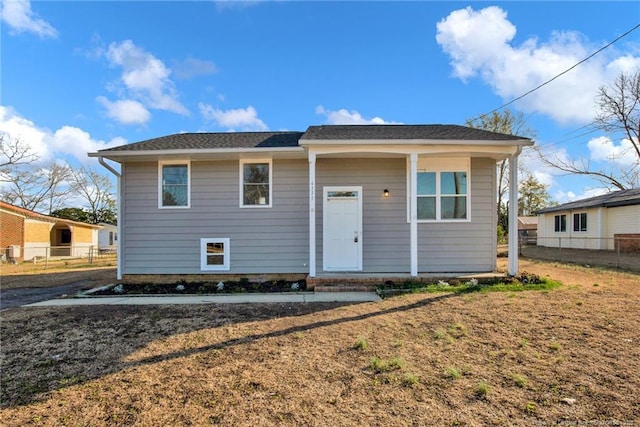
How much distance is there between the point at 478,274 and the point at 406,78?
8876 millimetres

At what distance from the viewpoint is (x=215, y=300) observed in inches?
257

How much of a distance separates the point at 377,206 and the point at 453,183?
200cm

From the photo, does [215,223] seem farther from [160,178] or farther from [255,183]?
[160,178]

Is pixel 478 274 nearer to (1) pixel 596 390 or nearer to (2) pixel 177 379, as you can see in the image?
(1) pixel 596 390

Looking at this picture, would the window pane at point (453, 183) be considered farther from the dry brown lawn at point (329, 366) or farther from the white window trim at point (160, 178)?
the white window trim at point (160, 178)

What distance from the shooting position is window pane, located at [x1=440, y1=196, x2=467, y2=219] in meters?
8.38

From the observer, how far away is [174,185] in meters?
8.65

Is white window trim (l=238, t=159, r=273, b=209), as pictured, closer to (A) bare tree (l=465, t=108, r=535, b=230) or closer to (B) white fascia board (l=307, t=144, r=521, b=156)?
(B) white fascia board (l=307, t=144, r=521, b=156)

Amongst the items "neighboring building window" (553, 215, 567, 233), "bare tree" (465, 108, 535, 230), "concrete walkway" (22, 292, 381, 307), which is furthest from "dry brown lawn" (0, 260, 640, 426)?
"neighboring building window" (553, 215, 567, 233)

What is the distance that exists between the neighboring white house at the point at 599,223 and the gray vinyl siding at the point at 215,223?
1470cm

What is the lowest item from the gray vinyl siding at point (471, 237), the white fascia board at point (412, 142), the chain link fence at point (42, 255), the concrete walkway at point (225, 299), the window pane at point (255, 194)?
the chain link fence at point (42, 255)

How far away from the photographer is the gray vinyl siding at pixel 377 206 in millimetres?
8375

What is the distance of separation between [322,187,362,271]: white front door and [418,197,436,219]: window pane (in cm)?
152

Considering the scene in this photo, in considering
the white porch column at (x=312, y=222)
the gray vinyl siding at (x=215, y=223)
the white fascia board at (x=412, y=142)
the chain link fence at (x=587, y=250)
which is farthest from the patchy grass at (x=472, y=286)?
the chain link fence at (x=587, y=250)
